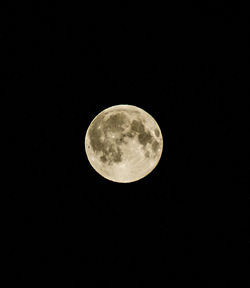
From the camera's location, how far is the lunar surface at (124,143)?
4234 millimetres

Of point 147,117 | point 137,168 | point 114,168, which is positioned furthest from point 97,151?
point 147,117

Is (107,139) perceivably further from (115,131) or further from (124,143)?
Result: (124,143)

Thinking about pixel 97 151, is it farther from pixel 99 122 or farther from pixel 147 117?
pixel 147 117

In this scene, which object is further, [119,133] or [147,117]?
[147,117]

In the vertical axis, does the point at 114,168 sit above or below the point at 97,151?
below

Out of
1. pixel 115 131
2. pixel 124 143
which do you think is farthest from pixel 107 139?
pixel 124 143

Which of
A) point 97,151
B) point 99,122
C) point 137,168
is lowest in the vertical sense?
point 137,168

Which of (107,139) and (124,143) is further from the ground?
(107,139)

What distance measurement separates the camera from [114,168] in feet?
14.3

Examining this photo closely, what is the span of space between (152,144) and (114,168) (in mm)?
803

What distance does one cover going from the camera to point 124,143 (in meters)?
4.20

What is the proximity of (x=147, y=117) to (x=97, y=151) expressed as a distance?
111 centimetres

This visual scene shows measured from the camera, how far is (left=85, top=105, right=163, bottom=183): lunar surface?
4234 millimetres

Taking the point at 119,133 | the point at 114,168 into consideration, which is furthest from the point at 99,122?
the point at 114,168
